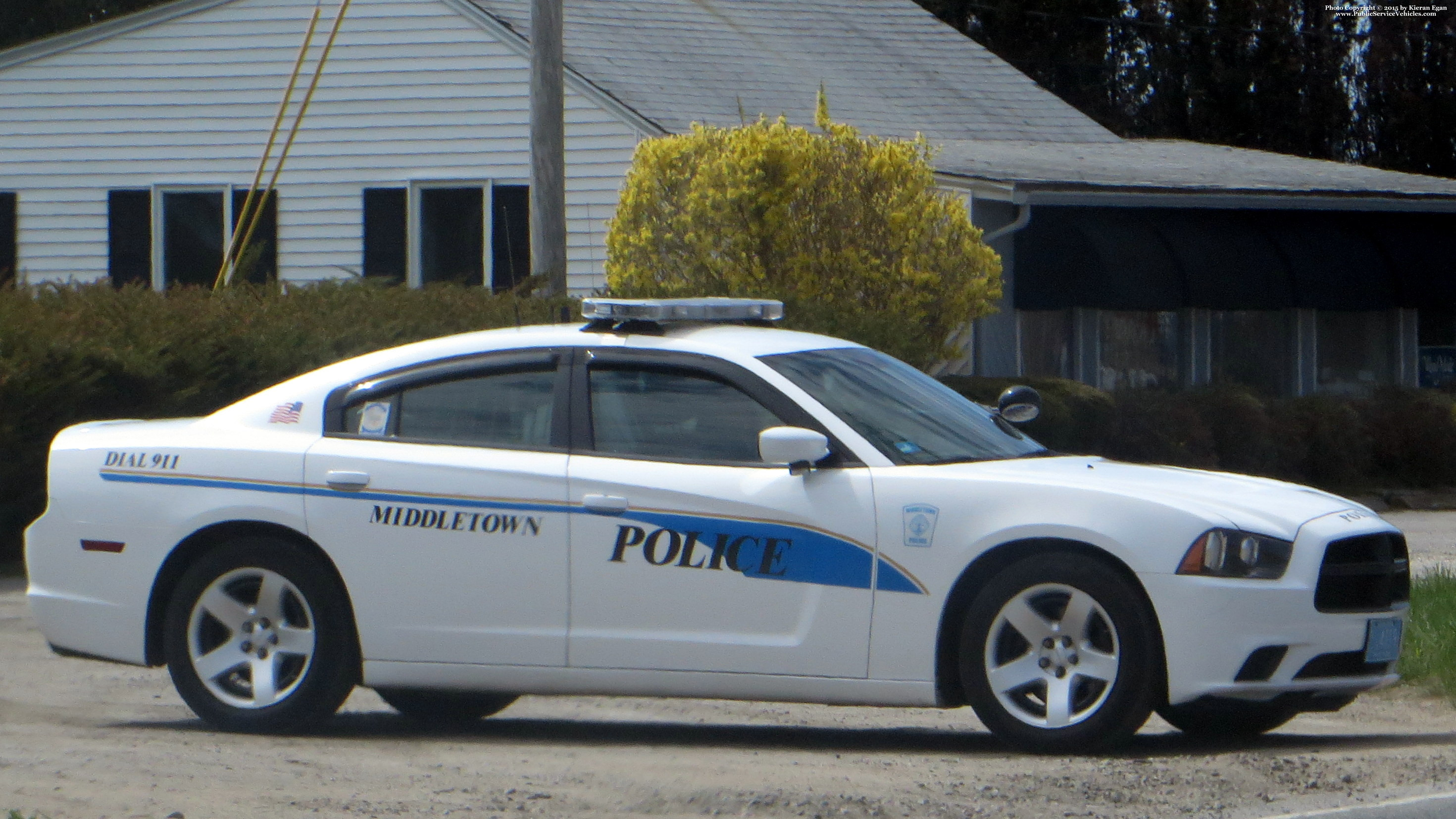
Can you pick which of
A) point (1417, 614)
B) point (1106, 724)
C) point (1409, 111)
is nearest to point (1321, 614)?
point (1106, 724)

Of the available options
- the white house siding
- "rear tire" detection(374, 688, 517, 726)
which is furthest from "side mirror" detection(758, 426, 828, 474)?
the white house siding

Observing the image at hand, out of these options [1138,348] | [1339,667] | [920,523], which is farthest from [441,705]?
[1138,348]

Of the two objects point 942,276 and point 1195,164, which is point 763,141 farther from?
point 1195,164

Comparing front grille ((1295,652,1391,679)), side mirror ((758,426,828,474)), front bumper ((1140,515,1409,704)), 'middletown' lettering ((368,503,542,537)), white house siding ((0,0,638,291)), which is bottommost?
front grille ((1295,652,1391,679))

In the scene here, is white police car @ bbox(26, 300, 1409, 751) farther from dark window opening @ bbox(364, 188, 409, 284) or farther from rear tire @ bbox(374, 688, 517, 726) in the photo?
dark window opening @ bbox(364, 188, 409, 284)

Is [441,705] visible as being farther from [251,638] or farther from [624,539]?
[624,539]

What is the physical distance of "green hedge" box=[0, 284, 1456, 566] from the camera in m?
12.6

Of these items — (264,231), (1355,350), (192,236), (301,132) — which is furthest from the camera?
(1355,350)

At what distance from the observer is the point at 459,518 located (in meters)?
7.33

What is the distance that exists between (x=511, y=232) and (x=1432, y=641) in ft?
49.3

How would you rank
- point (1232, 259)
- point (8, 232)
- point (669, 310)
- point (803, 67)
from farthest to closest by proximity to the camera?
point (803, 67), point (8, 232), point (1232, 259), point (669, 310)

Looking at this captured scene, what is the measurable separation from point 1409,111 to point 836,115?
21.8m

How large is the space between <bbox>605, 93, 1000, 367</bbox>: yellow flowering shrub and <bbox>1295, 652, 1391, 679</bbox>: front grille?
29.6 ft

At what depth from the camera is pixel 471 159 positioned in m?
22.6
